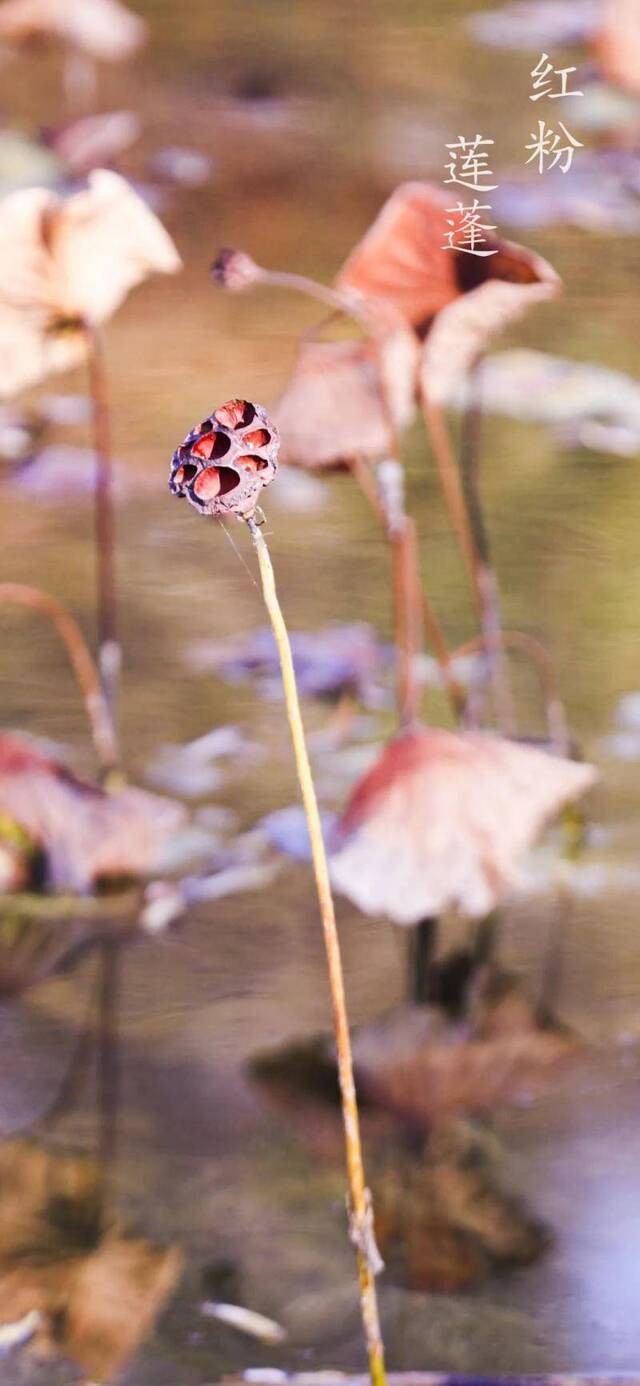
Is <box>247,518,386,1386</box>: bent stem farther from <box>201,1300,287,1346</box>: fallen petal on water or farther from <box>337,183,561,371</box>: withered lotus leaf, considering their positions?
<box>337,183,561,371</box>: withered lotus leaf

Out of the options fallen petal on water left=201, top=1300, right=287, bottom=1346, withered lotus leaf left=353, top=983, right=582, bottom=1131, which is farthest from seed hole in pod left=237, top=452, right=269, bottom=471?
fallen petal on water left=201, top=1300, right=287, bottom=1346

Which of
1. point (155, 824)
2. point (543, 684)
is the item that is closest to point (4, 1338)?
point (155, 824)

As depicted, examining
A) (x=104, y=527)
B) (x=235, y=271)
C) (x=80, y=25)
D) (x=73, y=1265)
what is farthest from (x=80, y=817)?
(x=80, y=25)

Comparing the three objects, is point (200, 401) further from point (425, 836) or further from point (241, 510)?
point (241, 510)

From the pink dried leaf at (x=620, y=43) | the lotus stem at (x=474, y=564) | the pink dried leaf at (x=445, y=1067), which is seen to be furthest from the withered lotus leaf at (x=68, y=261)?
the pink dried leaf at (x=445, y=1067)

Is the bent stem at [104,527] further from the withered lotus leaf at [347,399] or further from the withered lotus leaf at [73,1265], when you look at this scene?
the withered lotus leaf at [73,1265]
